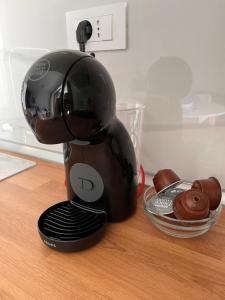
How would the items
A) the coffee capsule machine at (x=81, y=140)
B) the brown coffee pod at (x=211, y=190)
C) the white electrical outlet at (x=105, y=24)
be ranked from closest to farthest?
the coffee capsule machine at (x=81, y=140), the brown coffee pod at (x=211, y=190), the white electrical outlet at (x=105, y=24)

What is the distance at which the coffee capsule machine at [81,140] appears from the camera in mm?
373

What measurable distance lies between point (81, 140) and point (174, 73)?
0.99 feet

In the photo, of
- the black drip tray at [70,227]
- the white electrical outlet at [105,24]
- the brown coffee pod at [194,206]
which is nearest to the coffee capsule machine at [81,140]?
the black drip tray at [70,227]

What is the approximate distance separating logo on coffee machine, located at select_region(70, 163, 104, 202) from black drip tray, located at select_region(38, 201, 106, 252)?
3cm

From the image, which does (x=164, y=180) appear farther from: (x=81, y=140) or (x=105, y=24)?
(x=105, y=24)

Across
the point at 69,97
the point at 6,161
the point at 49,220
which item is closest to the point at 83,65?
the point at 69,97

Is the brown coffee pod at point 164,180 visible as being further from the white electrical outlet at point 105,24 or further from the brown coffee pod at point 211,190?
the white electrical outlet at point 105,24

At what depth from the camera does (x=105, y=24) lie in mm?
652

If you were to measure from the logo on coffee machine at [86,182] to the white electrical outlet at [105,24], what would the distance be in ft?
1.14

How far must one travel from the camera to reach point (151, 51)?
622 mm

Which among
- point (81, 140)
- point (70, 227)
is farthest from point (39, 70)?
point (70, 227)

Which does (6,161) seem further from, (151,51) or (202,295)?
(202,295)

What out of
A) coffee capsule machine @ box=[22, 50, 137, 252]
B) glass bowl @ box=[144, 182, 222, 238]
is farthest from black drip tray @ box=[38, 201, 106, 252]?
glass bowl @ box=[144, 182, 222, 238]

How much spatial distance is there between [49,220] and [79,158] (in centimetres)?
14
